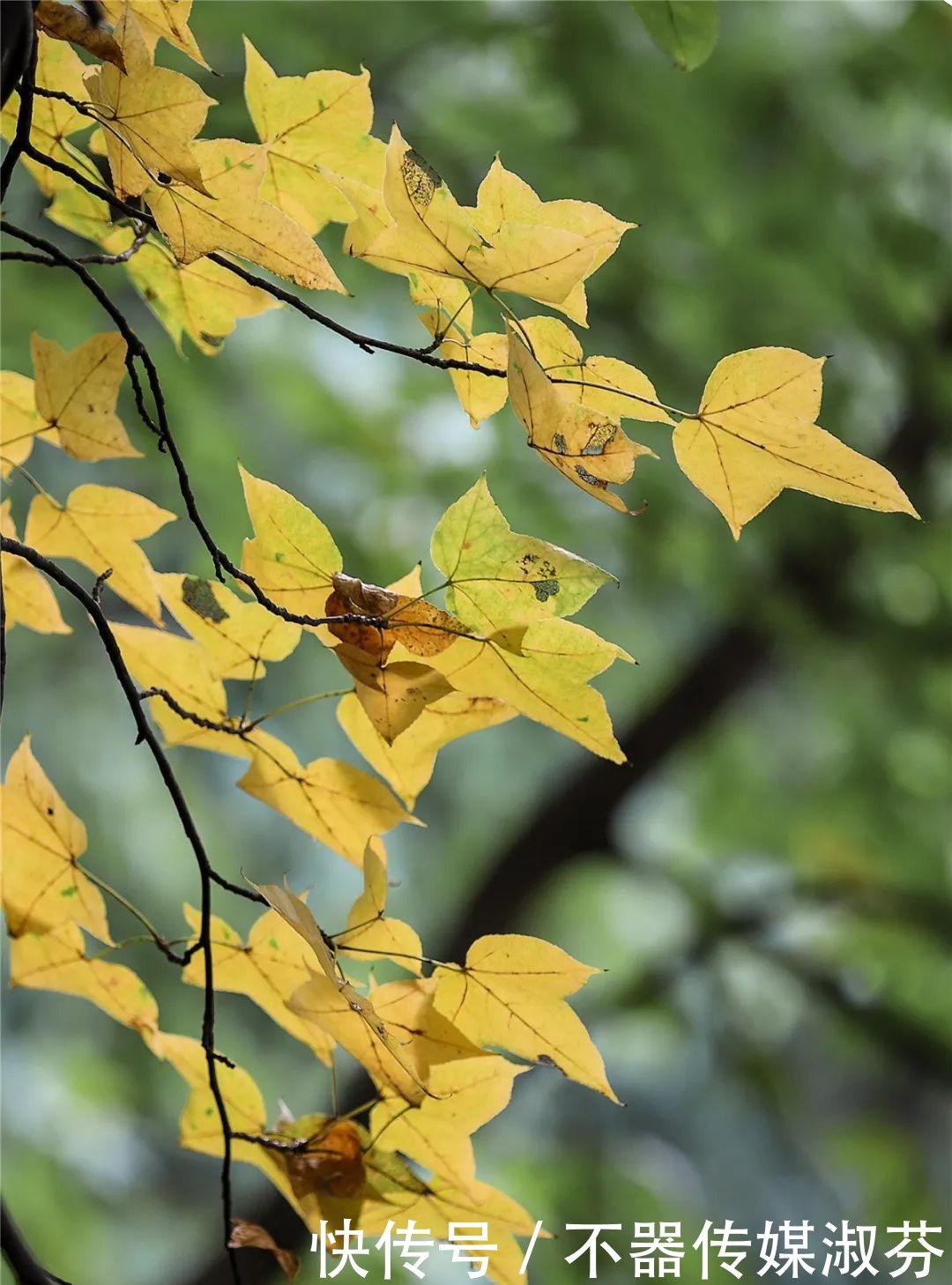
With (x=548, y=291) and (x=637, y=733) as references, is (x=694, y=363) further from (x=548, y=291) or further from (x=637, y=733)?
(x=548, y=291)

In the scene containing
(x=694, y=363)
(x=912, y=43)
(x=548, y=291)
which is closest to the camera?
(x=548, y=291)

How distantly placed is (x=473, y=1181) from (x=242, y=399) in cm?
122

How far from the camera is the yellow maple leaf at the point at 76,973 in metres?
0.30

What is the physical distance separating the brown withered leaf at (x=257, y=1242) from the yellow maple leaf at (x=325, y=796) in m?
0.08

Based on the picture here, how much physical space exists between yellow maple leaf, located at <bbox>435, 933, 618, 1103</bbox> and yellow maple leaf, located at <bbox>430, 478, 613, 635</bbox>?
75 mm

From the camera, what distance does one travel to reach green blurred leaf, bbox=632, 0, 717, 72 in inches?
11.4

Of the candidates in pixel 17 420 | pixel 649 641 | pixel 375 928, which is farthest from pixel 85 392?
pixel 649 641

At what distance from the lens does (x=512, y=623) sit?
9.4 inches

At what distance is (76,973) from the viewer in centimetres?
30

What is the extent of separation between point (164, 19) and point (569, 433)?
0.39ft

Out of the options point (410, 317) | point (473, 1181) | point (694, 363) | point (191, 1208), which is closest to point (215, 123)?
point (694, 363)

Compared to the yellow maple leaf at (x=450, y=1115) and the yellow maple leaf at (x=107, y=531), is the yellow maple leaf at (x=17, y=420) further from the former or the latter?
the yellow maple leaf at (x=450, y=1115)

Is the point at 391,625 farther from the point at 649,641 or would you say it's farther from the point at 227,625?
the point at 649,641

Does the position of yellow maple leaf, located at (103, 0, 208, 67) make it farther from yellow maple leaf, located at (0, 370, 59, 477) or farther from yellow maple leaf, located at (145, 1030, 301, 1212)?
yellow maple leaf, located at (145, 1030, 301, 1212)
